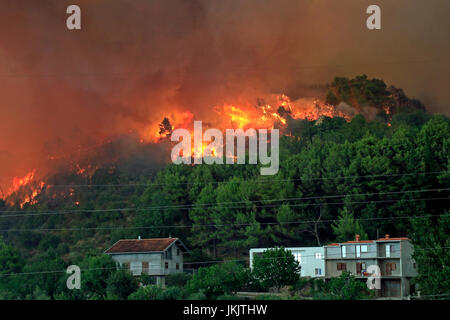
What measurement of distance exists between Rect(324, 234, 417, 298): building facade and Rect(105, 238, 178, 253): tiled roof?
19896 mm

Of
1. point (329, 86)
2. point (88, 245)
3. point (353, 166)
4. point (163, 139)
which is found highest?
point (329, 86)

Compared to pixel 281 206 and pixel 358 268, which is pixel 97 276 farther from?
pixel 358 268

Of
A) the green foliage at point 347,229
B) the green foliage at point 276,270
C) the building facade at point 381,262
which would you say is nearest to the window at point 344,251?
the building facade at point 381,262

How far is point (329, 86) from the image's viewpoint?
127 meters

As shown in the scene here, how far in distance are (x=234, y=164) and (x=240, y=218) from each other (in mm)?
16327

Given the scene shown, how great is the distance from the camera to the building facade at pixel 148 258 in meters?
83.2

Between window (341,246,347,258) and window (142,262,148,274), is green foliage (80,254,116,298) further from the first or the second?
window (341,246,347,258)

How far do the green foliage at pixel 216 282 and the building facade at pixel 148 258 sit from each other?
1136 cm

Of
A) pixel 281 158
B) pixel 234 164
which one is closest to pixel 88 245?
pixel 234 164

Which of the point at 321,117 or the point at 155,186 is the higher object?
the point at 321,117

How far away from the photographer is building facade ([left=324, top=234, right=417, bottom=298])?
241 feet

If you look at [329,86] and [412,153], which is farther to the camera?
[329,86]
